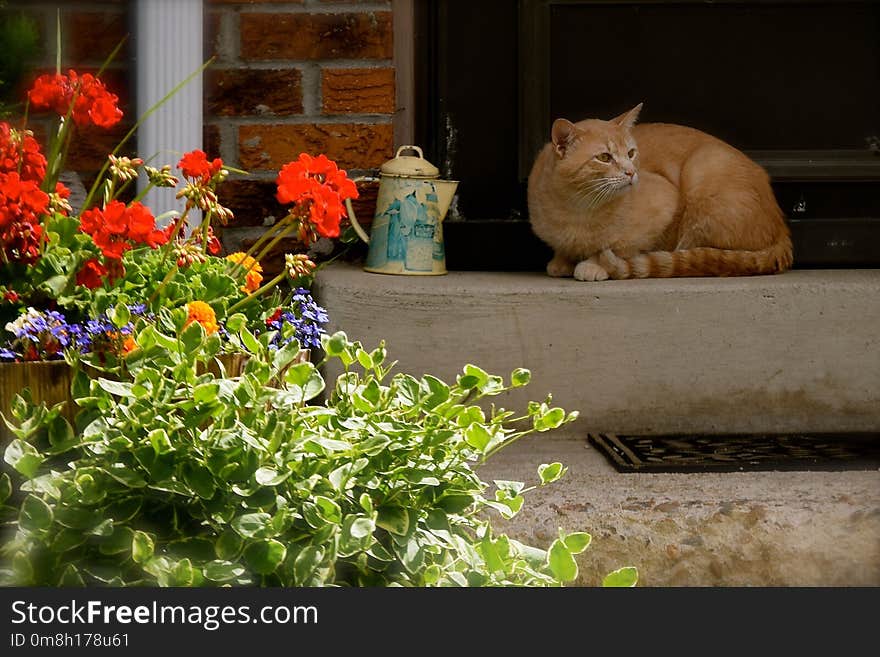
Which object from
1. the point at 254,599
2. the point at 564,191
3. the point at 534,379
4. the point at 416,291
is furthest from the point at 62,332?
the point at 564,191

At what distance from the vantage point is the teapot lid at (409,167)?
2365 mm

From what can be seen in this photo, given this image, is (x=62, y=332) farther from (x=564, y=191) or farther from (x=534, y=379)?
(x=564, y=191)

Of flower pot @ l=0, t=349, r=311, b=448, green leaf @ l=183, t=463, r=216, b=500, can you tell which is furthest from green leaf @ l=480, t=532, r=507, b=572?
flower pot @ l=0, t=349, r=311, b=448

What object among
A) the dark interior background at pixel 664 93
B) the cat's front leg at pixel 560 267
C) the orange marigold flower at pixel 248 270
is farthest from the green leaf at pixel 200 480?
the dark interior background at pixel 664 93

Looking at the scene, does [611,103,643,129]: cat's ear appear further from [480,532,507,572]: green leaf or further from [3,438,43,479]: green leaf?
[3,438,43,479]: green leaf

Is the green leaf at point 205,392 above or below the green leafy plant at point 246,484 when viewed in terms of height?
above

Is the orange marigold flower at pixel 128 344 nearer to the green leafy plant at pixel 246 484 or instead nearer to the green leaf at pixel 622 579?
the green leafy plant at pixel 246 484

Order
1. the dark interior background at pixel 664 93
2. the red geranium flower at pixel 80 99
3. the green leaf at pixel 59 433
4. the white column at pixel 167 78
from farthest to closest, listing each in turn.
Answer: the dark interior background at pixel 664 93, the white column at pixel 167 78, the red geranium flower at pixel 80 99, the green leaf at pixel 59 433

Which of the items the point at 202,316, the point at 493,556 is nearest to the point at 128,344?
the point at 202,316

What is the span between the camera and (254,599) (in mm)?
1121

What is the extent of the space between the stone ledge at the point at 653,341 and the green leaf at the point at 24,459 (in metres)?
1.11

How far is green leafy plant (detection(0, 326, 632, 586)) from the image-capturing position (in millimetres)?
1120

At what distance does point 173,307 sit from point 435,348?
2.62 ft

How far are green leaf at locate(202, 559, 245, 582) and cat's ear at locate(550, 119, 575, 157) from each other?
59.7 inches
